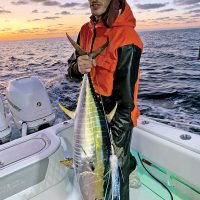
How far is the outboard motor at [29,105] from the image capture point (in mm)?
3207

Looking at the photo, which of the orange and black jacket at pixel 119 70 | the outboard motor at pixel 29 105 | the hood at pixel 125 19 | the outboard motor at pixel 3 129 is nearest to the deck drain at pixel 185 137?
the orange and black jacket at pixel 119 70

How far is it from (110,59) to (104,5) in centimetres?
38

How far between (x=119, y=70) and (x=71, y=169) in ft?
3.67

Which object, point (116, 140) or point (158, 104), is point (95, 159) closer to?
point (116, 140)

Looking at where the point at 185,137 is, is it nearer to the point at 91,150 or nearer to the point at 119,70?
the point at 119,70

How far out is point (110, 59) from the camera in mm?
1784

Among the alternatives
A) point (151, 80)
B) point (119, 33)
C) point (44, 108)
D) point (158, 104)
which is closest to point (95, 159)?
point (119, 33)

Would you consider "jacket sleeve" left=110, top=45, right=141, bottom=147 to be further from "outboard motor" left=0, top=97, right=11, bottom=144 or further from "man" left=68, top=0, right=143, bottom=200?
"outboard motor" left=0, top=97, right=11, bottom=144

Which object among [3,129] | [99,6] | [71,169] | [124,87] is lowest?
[71,169]

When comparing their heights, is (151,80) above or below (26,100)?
below

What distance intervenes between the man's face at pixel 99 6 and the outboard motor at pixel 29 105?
1.71 meters

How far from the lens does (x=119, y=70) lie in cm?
176

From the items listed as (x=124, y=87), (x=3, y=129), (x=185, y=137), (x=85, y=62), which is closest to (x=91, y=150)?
(x=85, y=62)

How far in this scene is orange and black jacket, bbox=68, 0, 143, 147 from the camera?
5.74 ft
